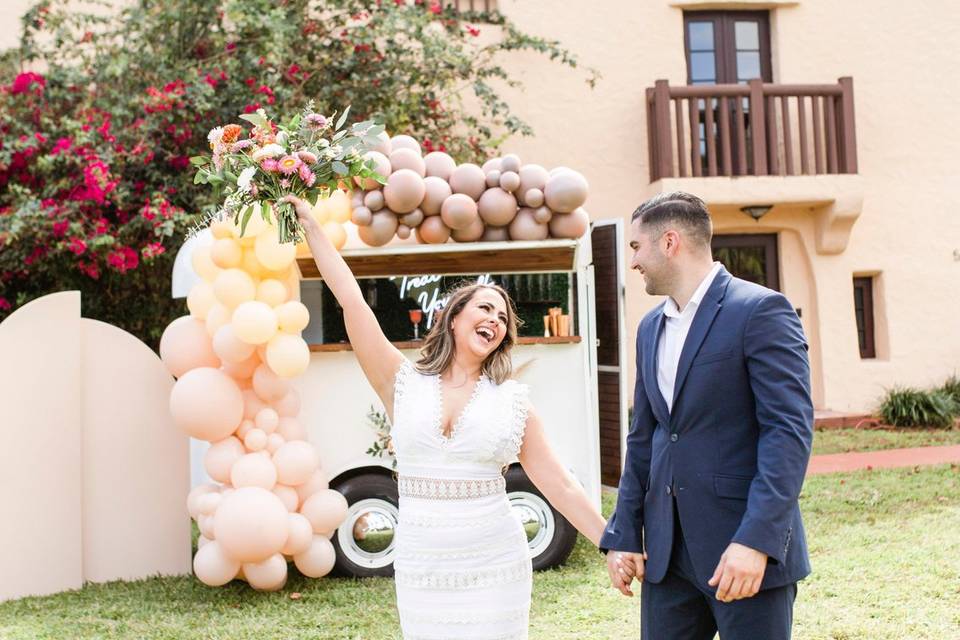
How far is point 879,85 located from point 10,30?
1069cm

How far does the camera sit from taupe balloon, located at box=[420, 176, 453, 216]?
5734 millimetres

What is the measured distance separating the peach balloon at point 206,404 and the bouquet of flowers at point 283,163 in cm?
205

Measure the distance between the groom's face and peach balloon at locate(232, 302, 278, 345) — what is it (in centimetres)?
296

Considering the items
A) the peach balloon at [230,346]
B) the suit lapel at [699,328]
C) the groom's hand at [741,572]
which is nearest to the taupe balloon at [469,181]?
the peach balloon at [230,346]

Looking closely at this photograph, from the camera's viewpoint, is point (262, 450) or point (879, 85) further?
point (879, 85)

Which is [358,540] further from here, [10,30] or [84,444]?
[10,30]

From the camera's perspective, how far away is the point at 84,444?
234 inches

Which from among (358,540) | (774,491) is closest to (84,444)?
(358,540)

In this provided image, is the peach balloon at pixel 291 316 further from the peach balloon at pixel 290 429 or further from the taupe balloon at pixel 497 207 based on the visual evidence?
the taupe balloon at pixel 497 207

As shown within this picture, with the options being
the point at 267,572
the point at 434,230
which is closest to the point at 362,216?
the point at 434,230

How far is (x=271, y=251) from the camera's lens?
17.2 feet

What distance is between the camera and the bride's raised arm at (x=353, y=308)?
3021 millimetres

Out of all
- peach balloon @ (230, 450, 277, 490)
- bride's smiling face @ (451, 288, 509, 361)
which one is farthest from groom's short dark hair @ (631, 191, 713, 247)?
peach balloon @ (230, 450, 277, 490)

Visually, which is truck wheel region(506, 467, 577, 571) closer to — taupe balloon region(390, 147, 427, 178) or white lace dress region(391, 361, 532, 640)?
taupe balloon region(390, 147, 427, 178)
